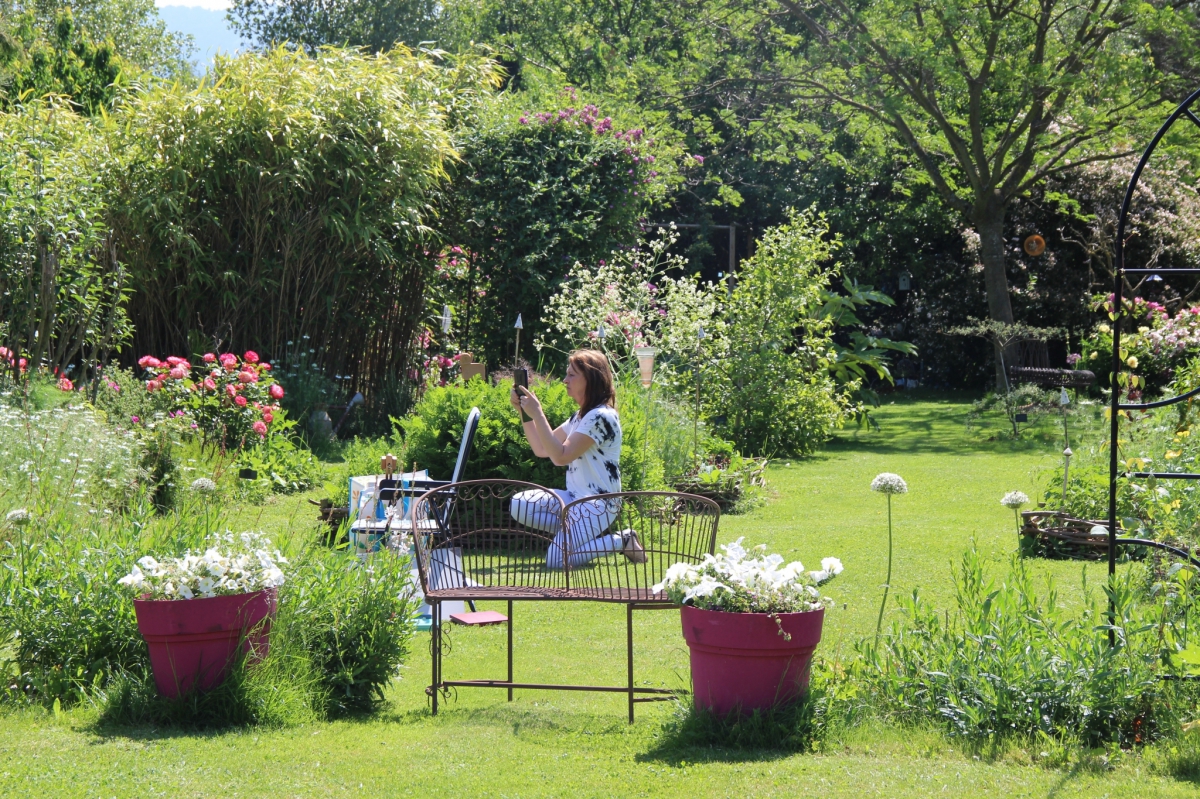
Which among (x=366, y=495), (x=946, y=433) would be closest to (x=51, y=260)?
(x=366, y=495)

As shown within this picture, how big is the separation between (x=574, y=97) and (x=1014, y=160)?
18.6ft

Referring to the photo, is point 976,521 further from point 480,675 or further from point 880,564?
point 480,675

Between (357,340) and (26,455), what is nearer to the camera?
(26,455)

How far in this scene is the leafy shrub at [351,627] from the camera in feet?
12.1

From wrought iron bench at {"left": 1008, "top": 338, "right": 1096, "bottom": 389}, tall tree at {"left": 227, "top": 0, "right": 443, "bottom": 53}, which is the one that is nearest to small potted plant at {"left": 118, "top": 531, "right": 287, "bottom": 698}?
wrought iron bench at {"left": 1008, "top": 338, "right": 1096, "bottom": 389}

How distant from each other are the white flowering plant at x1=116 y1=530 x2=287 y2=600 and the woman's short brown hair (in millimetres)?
2173

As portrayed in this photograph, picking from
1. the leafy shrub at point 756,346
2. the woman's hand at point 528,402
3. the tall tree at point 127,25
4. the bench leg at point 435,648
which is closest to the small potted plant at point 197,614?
the bench leg at point 435,648

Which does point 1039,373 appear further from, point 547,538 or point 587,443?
point 547,538

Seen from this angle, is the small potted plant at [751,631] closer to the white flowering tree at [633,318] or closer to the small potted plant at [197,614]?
the small potted plant at [197,614]

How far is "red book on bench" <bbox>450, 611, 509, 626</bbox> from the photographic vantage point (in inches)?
198

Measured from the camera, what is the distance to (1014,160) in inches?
549

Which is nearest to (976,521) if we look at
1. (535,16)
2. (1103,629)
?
(1103,629)

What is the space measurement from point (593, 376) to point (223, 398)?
401 centimetres

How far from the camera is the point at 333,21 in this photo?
1240 inches
